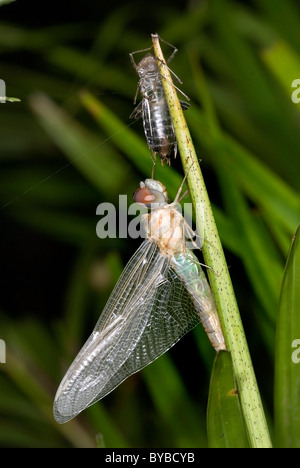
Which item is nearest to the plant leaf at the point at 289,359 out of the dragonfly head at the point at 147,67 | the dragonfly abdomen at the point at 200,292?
the dragonfly abdomen at the point at 200,292

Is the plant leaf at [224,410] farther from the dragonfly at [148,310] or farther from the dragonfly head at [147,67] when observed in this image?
the dragonfly head at [147,67]

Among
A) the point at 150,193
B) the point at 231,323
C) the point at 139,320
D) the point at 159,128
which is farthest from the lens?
the point at 139,320

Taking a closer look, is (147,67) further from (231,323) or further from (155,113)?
(231,323)

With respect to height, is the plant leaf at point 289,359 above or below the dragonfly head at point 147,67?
below

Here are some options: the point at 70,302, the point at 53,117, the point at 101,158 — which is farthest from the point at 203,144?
the point at 70,302

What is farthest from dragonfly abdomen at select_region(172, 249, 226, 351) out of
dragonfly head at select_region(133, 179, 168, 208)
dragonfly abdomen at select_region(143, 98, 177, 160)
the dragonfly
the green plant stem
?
the green plant stem

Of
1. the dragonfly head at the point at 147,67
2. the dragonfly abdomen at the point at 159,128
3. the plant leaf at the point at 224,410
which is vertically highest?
the dragonfly head at the point at 147,67

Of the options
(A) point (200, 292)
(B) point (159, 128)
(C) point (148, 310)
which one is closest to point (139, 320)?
(C) point (148, 310)
